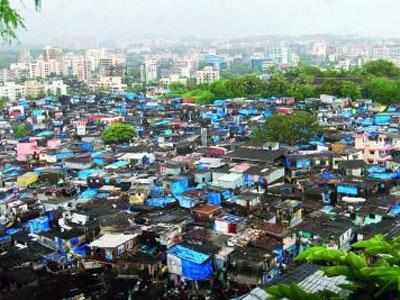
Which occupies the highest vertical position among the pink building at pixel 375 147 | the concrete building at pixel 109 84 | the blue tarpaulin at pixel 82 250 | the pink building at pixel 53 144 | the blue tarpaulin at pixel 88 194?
the concrete building at pixel 109 84

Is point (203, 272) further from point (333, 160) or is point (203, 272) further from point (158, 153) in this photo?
point (158, 153)

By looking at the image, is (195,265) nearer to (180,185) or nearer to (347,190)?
(180,185)

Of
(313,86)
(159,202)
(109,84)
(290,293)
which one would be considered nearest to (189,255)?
(159,202)

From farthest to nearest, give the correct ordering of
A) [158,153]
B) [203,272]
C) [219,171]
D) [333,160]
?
1. [158,153]
2. [333,160]
3. [219,171]
4. [203,272]

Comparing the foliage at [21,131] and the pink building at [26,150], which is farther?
the foliage at [21,131]

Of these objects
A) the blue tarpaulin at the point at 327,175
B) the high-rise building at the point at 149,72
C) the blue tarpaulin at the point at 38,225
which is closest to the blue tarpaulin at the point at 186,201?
the blue tarpaulin at the point at 38,225

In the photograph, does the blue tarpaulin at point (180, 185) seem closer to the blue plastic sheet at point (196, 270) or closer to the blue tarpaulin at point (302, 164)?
the blue tarpaulin at point (302, 164)

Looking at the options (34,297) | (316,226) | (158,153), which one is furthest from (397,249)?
(158,153)
